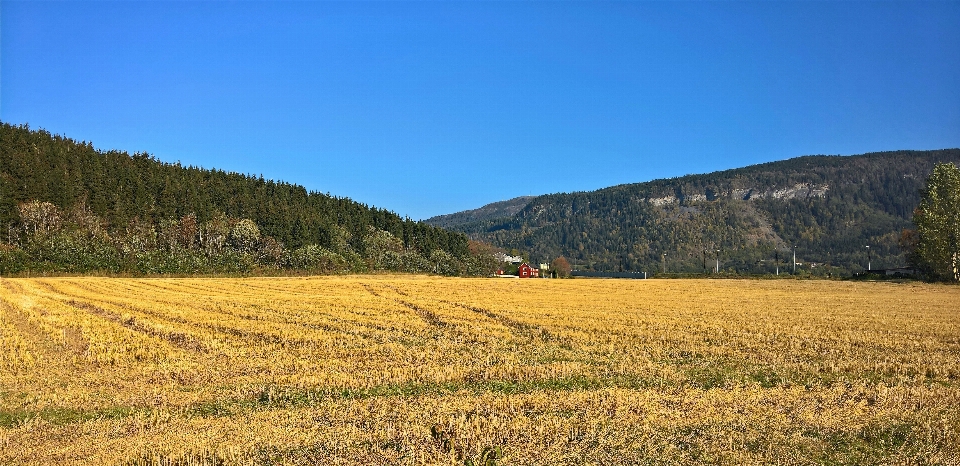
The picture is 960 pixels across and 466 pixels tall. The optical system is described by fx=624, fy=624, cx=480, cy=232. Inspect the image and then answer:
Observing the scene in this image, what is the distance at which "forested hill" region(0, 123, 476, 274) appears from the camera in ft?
360

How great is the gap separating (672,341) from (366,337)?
11888 millimetres

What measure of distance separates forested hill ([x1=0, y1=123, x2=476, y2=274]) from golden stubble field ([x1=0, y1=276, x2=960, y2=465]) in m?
93.4

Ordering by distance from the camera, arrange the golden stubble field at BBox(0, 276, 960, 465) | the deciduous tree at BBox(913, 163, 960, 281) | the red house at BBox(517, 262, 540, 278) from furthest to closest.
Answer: the red house at BBox(517, 262, 540, 278)
the deciduous tree at BBox(913, 163, 960, 281)
the golden stubble field at BBox(0, 276, 960, 465)

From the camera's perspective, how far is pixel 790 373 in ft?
58.1

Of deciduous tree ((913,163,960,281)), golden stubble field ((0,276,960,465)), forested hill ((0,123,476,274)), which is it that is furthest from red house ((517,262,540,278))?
golden stubble field ((0,276,960,465))

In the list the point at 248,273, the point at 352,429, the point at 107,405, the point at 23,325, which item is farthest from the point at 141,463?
the point at 248,273

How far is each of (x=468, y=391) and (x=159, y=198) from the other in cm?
13346

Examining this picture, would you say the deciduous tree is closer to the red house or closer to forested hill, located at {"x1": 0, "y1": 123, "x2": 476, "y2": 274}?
the red house

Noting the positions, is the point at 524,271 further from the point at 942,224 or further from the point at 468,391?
the point at 468,391

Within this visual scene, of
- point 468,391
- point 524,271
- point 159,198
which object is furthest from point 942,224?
point 159,198

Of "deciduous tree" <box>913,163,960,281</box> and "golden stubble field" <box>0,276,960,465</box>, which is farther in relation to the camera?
"deciduous tree" <box>913,163,960,281</box>

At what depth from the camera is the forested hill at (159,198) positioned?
360 feet

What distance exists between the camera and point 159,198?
130000 mm

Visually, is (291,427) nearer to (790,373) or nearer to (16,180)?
(790,373)
